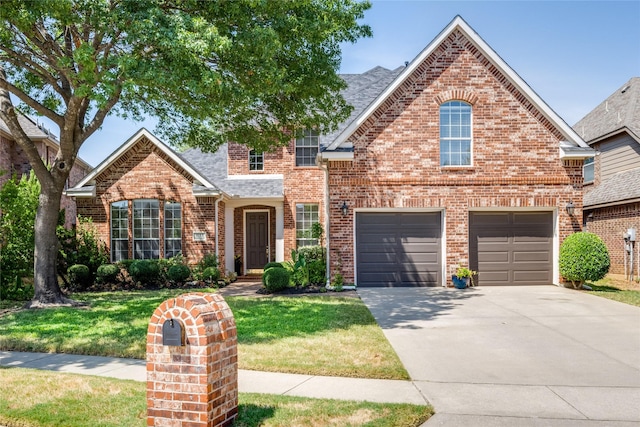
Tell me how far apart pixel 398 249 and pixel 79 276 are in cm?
1032

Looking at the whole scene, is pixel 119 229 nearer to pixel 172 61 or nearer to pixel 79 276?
pixel 79 276

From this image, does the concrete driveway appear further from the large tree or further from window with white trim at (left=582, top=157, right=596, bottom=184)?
window with white trim at (left=582, top=157, right=596, bottom=184)

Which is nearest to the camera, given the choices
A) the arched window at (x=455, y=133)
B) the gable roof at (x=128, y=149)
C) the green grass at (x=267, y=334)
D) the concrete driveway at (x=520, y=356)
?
the concrete driveway at (x=520, y=356)

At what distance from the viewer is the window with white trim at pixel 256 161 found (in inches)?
754

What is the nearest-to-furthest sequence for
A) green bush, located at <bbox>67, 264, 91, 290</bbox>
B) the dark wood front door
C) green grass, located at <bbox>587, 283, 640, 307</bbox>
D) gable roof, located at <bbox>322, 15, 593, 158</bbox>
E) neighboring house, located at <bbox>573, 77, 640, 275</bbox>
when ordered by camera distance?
1. green grass, located at <bbox>587, 283, 640, 307</bbox>
2. gable roof, located at <bbox>322, 15, 593, 158</bbox>
3. green bush, located at <bbox>67, 264, 91, 290</bbox>
4. neighboring house, located at <bbox>573, 77, 640, 275</bbox>
5. the dark wood front door

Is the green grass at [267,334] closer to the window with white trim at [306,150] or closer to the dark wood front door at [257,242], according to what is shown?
the dark wood front door at [257,242]

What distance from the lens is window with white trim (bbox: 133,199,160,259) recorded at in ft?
55.8

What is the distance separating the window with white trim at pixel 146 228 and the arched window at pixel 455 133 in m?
9.99

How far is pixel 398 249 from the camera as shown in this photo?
49.0ft

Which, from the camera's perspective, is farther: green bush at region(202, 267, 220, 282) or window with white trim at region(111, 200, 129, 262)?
window with white trim at region(111, 200, 129, 262)

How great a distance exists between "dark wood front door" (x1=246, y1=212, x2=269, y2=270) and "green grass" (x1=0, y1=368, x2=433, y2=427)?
13751 mm

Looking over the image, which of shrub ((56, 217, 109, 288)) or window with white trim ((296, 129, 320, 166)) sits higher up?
window with white trim ((296, 129, 320, 166))

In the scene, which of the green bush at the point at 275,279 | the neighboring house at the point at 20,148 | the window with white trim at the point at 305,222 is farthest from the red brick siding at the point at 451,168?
the neighboring house at the point at 20,148

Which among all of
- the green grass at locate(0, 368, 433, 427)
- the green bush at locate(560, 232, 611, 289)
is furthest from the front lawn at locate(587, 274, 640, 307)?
the green grass at locate(0, 368, 433, 427)
